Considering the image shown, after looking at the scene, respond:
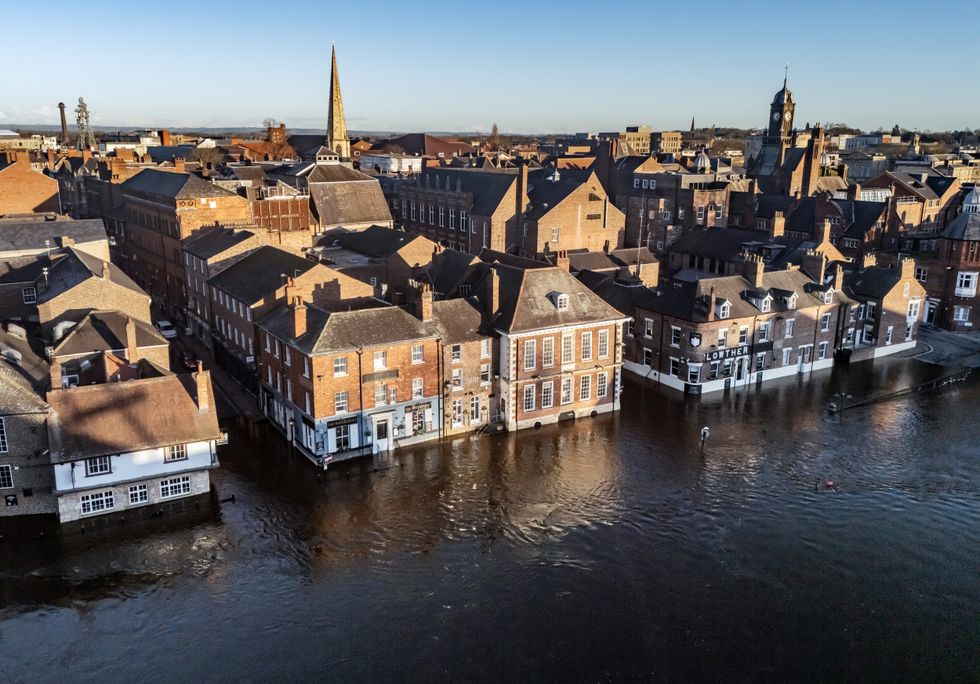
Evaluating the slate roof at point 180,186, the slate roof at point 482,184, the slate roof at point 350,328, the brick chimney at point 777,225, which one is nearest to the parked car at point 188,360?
the slate roof at point 350,328

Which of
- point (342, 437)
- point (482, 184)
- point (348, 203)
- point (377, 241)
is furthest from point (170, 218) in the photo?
point (342, 437)

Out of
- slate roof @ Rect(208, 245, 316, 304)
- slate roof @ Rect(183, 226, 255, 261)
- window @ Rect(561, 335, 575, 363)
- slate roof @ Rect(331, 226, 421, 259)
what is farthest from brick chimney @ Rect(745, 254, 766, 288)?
slate roof @ Rect(183, 226, 255, 261)

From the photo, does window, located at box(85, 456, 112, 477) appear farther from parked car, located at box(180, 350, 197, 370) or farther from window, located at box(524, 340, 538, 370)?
window, located at box(524, 340, 538, 370)

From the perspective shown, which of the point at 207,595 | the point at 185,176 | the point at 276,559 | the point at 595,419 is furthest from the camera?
the point at 185,176

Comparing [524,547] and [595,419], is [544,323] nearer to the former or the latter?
[595,419]

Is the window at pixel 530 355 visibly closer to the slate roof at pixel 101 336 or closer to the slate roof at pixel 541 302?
the slate roof at pixel 541 302

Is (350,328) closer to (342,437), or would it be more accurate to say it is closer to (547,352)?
(342,437)

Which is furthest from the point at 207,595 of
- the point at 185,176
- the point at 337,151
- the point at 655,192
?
the point at 337,151
